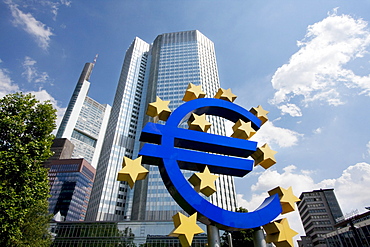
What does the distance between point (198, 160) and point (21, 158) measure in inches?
380

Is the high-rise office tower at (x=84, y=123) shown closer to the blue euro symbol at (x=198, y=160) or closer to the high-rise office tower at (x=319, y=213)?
the high-rise office tower at (x=319, y=213)

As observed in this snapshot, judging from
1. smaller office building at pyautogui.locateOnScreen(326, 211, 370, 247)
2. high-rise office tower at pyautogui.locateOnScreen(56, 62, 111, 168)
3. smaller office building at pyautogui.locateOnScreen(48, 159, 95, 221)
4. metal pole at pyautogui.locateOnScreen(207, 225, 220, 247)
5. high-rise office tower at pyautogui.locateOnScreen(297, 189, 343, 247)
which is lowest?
metal pole at pyautogui.locateOnScreen(207, 225, 220, 247)

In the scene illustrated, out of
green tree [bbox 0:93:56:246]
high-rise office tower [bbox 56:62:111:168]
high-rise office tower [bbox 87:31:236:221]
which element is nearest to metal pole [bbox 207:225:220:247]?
green tree [bbox 0:93:56:246]

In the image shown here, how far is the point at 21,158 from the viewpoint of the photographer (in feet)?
37.0

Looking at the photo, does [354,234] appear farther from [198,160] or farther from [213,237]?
[198,160]

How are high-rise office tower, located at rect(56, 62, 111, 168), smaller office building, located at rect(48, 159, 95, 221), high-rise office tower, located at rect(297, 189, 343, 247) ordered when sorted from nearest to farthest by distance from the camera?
1. high-rise office tower, located at rect(297, 189, 343, 247)
2. smaller office building, located at rect(48, 159, 95, 221)
3. high-rise office tower, located at rect(56, 62, 111, 168)

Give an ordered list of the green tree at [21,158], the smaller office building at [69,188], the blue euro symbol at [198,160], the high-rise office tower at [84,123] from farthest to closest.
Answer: the high-rise office tower at [84,123] → the smaller office building at [69,188] → the green tree at [21,158] → the blue euro symbol at [198,160]

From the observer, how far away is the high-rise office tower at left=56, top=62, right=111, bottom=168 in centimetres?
15438

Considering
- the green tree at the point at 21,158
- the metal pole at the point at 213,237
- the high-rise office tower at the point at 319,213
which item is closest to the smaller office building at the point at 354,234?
the high-rise office tower at the point at 319,213

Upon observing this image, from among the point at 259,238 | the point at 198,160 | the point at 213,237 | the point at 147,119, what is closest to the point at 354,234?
the point at 259,238

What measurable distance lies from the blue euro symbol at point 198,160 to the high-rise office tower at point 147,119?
2027 inches

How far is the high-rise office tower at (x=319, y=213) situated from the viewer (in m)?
75.3

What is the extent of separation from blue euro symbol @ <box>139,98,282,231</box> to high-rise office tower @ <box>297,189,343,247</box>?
85551 millimetres

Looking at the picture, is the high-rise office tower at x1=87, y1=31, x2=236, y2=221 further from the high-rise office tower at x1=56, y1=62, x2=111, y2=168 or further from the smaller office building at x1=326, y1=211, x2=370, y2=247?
the high-rise office tower at x1=56, y1=62, x2=111, y2=168
